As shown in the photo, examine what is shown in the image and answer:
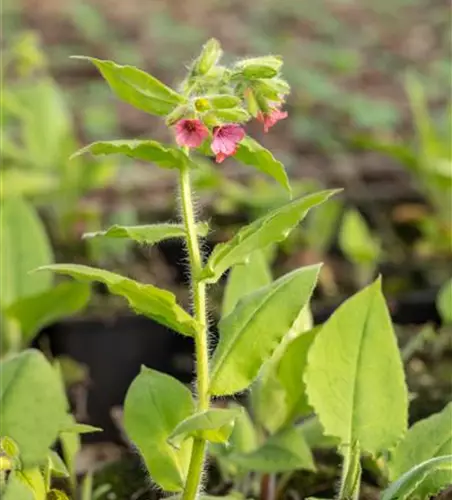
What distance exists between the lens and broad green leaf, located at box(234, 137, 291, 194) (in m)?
0.81

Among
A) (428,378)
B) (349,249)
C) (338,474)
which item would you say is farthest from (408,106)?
(338,474)

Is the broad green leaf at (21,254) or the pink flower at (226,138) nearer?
the pink flower at (226,138)

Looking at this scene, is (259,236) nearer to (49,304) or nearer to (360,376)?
(360,376)

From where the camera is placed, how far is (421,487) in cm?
86

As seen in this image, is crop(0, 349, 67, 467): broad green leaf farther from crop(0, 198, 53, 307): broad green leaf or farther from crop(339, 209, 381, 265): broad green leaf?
crop(339, 209, 381, 265): broad green leaf

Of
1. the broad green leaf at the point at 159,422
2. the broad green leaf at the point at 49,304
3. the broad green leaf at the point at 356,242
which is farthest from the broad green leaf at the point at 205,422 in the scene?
the broad green leaf at the point at 356,242

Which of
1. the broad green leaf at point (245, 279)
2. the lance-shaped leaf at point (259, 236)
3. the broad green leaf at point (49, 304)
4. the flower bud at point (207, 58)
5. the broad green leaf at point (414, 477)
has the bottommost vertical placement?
the broad green leaf at point (49, 304)

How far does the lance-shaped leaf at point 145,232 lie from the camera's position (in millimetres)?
781

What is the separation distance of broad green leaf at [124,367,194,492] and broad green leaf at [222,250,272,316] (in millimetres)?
194

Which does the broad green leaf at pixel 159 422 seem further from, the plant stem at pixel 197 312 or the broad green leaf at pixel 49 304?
the broad green leaf at pixel 49 304

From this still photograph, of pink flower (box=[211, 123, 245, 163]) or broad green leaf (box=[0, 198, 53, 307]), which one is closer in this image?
pink flower (box=[211, 123, 245, 163])

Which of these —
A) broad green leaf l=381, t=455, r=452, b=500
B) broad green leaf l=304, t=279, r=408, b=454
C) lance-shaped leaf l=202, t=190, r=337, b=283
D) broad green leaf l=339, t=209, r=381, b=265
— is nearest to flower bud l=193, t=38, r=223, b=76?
lance-shaped leaf l=202, t=190, r=337, b=283

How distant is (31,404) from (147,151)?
0.77 feet

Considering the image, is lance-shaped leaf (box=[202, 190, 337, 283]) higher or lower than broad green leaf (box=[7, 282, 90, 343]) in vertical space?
higher
